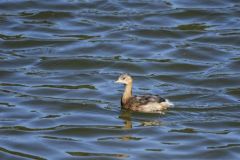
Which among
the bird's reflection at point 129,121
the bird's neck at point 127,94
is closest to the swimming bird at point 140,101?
the bird's neck at point 127,94

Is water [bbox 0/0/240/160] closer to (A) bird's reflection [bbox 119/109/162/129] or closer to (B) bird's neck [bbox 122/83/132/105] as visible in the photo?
(A) bird's reflection [bbox 119/109/162/129]

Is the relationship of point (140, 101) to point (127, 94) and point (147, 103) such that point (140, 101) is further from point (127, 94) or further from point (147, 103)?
point (127, 94)

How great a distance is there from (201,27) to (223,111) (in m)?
6.27

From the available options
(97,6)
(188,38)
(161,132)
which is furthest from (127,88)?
(97,6)

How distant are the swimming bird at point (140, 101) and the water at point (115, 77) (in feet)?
0.46

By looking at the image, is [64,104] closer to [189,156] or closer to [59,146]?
[59,146]

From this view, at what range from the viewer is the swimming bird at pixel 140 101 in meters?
17.4

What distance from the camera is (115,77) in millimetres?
19906

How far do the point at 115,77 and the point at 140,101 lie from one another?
7.34ft

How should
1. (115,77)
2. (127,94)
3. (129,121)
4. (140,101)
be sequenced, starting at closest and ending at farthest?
(129,121)
(140,101)
(127,94)
(115,77)

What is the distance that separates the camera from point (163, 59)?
21.2 metres

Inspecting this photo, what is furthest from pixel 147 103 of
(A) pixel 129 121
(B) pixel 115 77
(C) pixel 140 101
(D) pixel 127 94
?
(B) pixel 115 77

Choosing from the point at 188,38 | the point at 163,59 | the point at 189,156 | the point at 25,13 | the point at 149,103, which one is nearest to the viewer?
the point at 189,156

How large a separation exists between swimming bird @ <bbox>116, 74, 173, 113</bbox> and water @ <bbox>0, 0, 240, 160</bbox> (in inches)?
5.5
